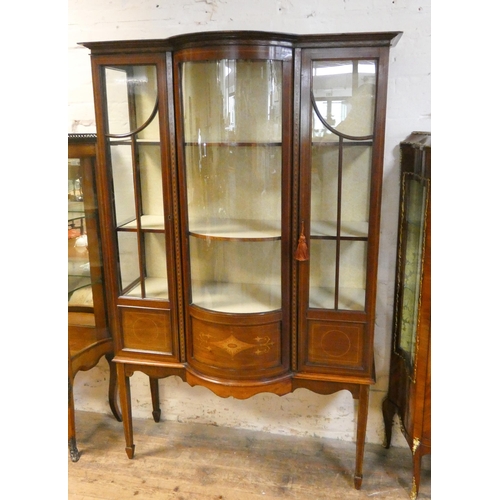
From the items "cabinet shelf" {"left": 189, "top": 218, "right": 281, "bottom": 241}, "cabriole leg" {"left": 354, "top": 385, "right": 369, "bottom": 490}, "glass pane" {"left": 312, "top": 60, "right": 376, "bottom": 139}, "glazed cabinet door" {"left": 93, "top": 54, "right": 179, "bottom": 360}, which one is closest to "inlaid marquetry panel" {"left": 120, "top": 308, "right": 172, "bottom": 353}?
"glazed cabinet door" {"left": 93, "top": 54, "right": 179, "bottom": 360}

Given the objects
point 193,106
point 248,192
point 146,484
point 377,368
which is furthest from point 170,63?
point 146,484

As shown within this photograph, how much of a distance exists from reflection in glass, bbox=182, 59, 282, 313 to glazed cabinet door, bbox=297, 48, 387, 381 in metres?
0.12

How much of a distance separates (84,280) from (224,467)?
1.08 m

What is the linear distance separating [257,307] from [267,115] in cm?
73

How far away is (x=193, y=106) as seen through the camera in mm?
1684

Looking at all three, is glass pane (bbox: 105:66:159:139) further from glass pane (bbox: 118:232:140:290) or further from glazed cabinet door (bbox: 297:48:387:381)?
glazed cabinet door (bbox: 297:48:387:381)

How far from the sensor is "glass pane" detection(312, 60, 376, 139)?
1587 mm

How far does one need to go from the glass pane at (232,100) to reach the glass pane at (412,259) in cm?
61

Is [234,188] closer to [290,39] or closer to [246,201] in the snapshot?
[246,201]

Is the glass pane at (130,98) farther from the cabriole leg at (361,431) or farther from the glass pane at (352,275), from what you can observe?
the cabriole leg at (361,431)

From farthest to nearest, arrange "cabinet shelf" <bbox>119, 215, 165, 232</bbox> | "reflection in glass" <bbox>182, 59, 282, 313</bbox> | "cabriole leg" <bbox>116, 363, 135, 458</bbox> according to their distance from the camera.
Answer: "cabriole leg" <bbox>116, 363, 135, 458</bbox> → "cabinet shelf" <bbox>119, 215, 165, 232</bbox> → "reflection in glass" <bbox>182, 59, 282, 313</bbox>

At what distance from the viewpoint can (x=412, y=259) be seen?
185 centimetres

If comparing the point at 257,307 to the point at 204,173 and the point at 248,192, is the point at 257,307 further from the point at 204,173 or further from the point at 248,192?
the point at 204,173

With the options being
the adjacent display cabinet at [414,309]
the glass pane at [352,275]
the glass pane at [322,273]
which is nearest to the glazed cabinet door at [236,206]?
the glass pane at [322,273]
